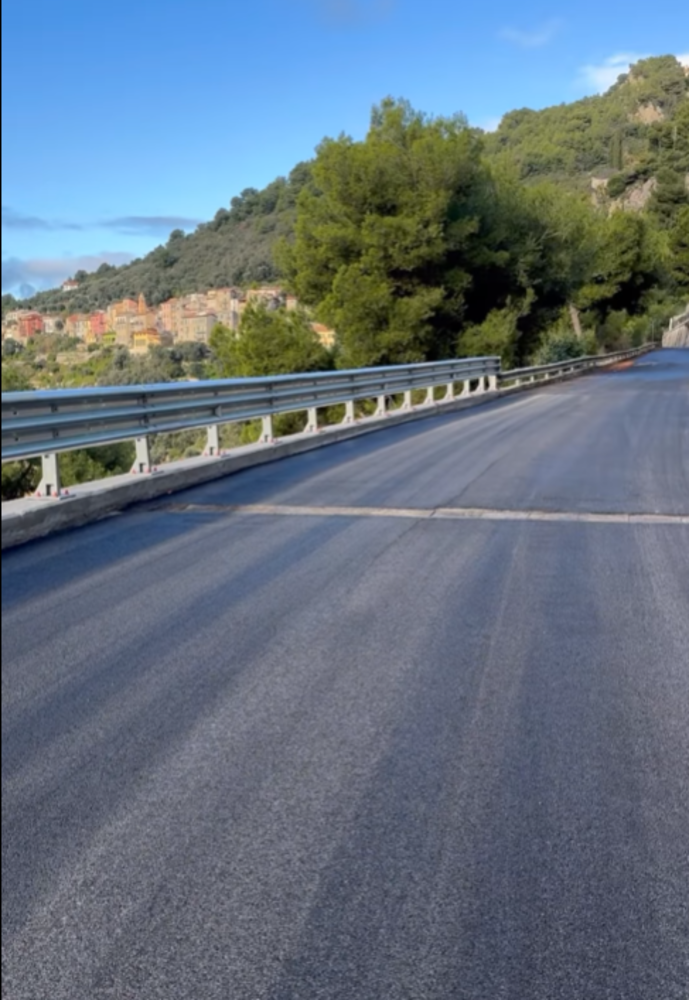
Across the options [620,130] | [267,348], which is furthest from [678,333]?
[620,130]

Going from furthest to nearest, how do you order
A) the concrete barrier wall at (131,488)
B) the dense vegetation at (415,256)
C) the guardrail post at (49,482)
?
the dense vegetation at (415,256), the guardrail post at (49,482), the concrete barrier wall at (131,488)

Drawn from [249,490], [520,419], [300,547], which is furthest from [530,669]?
[520,419]

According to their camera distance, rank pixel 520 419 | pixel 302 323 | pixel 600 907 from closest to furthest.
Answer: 1. pixel 600 907
2. pixel 520 419
3. pixel 302 323

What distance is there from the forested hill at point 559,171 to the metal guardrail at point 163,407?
25.2 inches

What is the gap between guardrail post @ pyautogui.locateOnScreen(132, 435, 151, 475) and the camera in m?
8.59

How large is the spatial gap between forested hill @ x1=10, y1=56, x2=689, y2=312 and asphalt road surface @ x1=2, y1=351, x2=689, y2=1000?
4.56ft

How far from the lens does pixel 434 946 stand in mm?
2277

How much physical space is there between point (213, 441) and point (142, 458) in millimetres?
1785

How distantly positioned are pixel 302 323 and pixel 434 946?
1162 inches

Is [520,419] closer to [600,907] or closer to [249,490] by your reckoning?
[249,490]

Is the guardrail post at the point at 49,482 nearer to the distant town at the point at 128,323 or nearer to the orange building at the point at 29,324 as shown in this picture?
the distant town at the point at 128,323

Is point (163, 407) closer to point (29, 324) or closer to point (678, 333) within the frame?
point (29, 324)

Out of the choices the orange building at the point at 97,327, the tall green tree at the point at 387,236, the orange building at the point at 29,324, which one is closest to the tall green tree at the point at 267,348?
the tall green tree at the point at 387,236

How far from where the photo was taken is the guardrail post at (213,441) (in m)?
10.3
